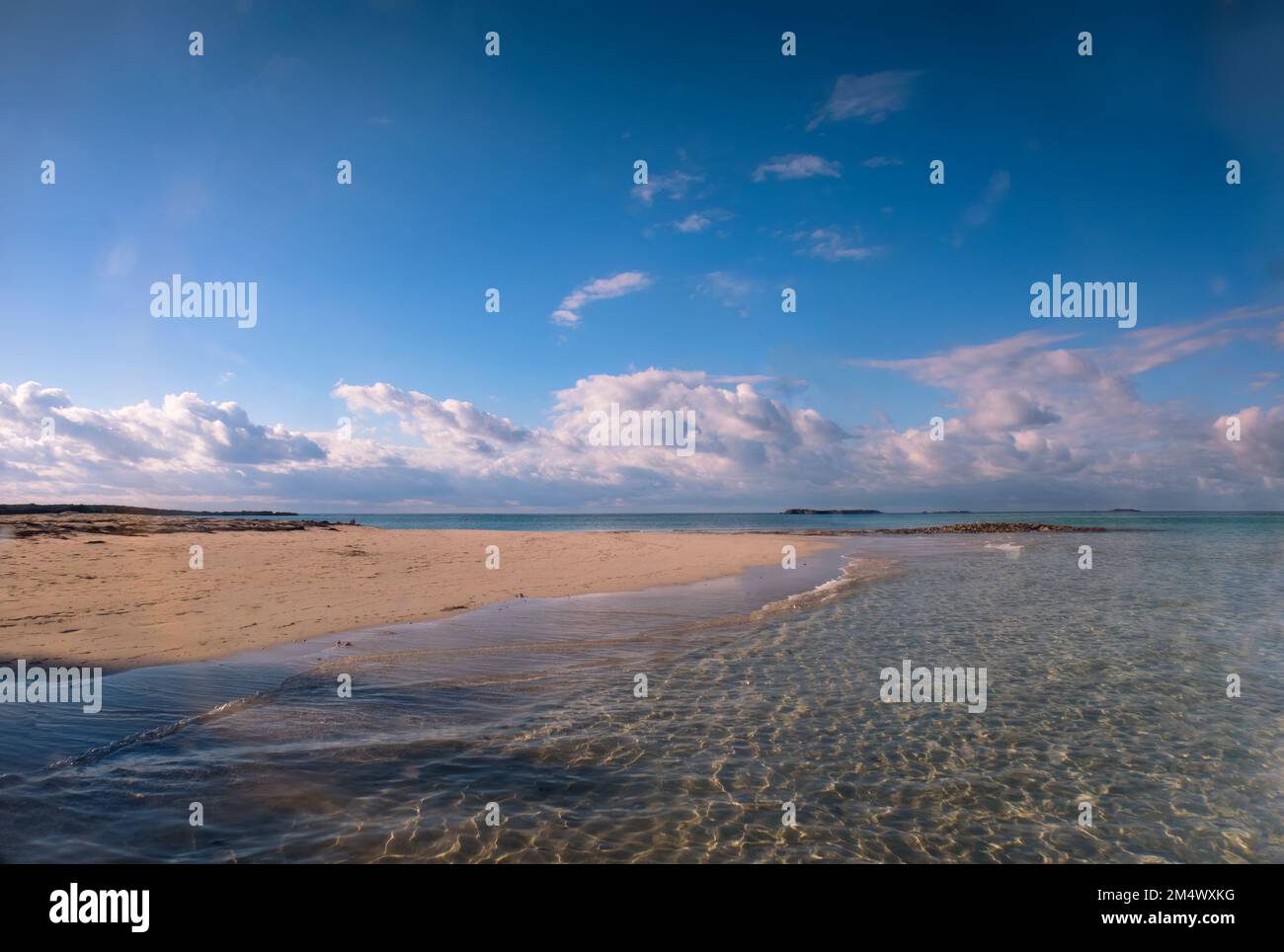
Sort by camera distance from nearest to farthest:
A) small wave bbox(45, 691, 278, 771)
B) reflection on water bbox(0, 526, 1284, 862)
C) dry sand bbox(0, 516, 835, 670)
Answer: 1. reflection on water bbox(0, 526, 1284, 862)
2. small wave bbox(45, 691, 278, 771)
3. dry sand bbox(0, 516, 835, 670)

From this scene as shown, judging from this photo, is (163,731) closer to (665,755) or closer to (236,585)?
(665,755)

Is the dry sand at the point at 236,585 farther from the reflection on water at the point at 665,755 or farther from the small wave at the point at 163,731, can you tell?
the small wave at the point at 163,731

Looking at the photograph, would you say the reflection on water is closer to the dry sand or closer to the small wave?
the small wave

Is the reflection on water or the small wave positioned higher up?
the small wave

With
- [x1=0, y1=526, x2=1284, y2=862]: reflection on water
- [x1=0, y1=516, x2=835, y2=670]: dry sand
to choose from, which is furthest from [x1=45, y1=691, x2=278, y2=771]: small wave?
[x1=0, y1=516, x2=835, y2=670]: dry sand

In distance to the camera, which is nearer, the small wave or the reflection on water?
the reflection on water

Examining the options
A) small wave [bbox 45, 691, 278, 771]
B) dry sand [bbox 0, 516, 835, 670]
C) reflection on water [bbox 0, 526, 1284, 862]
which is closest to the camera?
reflection on water [bbox 0, 526, 1284, 862]

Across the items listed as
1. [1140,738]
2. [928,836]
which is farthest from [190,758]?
[1140,738]

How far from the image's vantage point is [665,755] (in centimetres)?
856

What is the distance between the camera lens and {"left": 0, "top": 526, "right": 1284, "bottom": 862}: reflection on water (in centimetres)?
643

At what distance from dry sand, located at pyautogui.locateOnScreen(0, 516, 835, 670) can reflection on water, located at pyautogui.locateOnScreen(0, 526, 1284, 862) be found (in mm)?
2325

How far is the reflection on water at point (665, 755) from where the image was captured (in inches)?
253

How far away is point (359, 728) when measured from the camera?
9258mm

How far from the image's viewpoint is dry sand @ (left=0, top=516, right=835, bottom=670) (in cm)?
1379
